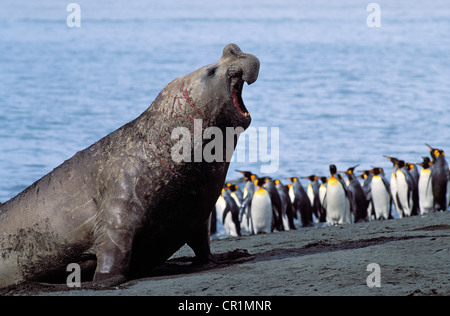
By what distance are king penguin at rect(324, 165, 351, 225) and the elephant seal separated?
12.4 meters

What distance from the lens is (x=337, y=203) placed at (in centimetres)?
1838

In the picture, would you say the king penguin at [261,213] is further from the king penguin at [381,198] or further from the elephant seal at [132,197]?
the elephant seal at [132,197]

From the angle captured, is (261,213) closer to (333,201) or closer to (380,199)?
(333,201)

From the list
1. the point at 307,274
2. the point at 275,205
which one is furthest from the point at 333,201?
the point at 307,274

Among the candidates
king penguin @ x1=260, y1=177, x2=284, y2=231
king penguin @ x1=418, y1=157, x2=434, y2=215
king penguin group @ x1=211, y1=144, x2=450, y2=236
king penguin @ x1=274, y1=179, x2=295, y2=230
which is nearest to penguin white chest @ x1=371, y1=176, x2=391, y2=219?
king penguin group @ x1=211, y1=144, x2=450, y2=236

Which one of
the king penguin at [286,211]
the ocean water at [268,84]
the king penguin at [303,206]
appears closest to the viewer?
the king penguin at [286,211]

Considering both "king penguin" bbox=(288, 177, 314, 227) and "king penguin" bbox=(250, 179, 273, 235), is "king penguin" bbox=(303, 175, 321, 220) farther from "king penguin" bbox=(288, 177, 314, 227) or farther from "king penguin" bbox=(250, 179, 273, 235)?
"king penguin" bbox=(250, 179, 273, 235)

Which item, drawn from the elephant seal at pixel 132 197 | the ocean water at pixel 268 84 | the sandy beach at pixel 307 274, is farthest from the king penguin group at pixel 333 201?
the elephant seal at pixel 132 197

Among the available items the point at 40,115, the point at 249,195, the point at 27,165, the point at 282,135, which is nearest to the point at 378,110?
the point at 282,135

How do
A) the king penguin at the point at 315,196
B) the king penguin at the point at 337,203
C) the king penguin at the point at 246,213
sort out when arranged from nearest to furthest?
the king penguin at the point at 246,213 → the king penguin at the point at 337,203 → the king penguin at the point at 315,196

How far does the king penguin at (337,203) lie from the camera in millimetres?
18375

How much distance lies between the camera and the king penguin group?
696 inches

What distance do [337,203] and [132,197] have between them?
13.0 metres
